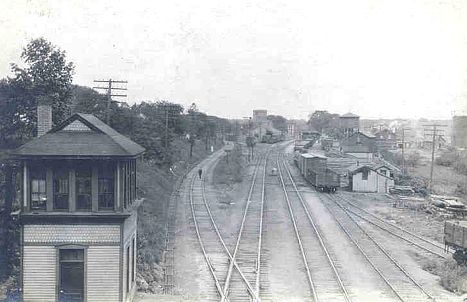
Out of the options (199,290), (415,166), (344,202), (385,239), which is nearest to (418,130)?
(415,166)

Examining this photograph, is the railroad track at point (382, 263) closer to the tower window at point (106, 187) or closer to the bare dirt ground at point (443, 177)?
the tower window at point (106, 187)

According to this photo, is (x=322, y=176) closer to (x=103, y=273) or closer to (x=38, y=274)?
(x=103, y=273)

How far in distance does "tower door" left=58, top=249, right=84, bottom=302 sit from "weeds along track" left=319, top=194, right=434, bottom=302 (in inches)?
438

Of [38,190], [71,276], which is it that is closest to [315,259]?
[71,276]

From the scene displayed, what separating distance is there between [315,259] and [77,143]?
13.3 m

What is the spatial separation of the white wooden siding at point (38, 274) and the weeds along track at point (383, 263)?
1200 cm

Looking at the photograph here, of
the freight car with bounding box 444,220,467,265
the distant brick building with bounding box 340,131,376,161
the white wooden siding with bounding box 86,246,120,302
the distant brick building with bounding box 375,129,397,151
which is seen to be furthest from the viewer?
the distant brick building with bounding box 375,129,397,151

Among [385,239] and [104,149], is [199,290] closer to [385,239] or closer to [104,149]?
[104,149]

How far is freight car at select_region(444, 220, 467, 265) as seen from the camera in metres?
23.8

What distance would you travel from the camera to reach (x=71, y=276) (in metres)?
17.2

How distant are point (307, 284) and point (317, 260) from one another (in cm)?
413

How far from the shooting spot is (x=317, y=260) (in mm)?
25812

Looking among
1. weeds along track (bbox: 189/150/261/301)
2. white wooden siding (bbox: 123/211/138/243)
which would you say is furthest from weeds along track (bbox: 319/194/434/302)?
white wooden siding (bbox: 123/211/138/243)

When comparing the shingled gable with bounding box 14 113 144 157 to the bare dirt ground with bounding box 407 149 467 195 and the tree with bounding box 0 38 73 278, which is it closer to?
the tree with bounding box 0 38 73 278
